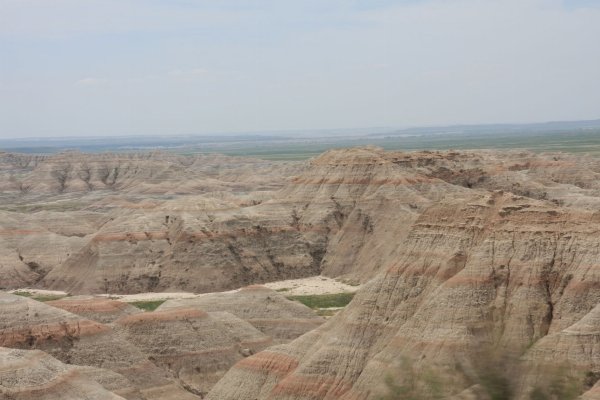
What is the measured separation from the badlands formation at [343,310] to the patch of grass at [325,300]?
7.77 meters

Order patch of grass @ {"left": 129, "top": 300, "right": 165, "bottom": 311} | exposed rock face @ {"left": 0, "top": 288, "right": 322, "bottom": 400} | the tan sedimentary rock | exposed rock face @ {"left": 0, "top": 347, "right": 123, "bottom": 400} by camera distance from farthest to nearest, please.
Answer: patch of grass @ {"left": 129, "top": 300, "right": 165, "bottom": 311} → the tan sedimentary rock → exposed rock face @ {"left": 0, "top": 288, "right": 322, "bottom": 400} → exposed rock face @ {"left": 0, "top": 347, "right": 123, "bottom": 400}

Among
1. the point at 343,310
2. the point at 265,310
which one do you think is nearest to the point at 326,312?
the point at 265,310

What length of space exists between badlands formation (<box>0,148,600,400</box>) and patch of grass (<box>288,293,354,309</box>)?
7770 millimetres

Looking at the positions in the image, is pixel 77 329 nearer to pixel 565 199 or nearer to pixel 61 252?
pixel 61 252

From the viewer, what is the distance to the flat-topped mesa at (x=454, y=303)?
131 ft

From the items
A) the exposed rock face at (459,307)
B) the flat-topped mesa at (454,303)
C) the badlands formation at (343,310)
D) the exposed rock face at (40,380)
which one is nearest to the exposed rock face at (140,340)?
the badlands formation at (343,310)

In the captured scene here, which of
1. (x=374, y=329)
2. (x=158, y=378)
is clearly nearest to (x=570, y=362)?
(x=374, y=329)

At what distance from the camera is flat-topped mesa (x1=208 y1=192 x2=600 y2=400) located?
39906 millimetres

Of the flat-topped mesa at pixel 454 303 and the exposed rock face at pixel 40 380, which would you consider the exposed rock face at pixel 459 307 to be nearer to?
the flat-topped mesa at pixel 454 303

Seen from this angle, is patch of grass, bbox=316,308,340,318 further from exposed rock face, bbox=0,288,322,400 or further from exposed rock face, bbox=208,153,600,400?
exposed rock face, bbox=208,153,600,400

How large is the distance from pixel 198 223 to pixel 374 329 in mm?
56956

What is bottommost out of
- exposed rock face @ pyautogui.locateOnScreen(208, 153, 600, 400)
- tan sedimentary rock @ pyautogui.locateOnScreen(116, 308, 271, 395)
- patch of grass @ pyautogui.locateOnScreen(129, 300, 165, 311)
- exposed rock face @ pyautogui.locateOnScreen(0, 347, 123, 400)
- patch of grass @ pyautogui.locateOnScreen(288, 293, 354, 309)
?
patch of grass @ pyautogui.locateOnScreen(129, 300, 165, 311)

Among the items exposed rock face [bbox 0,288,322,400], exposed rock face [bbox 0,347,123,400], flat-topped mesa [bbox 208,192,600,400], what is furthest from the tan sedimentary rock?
exposed rock face [bbox 0,347,123,400]

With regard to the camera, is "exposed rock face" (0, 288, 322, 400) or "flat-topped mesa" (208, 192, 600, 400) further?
"exposed rock face" (0, 288, 322, 400)
